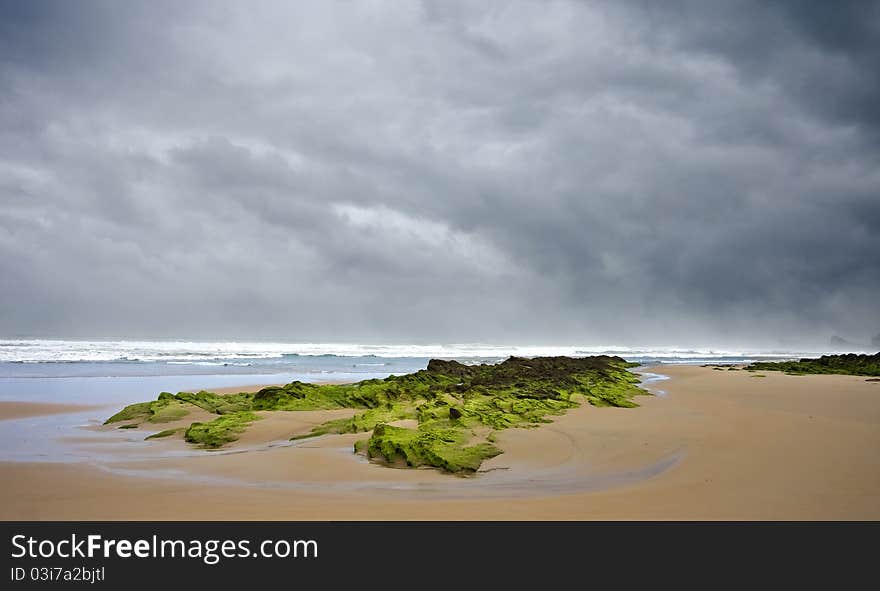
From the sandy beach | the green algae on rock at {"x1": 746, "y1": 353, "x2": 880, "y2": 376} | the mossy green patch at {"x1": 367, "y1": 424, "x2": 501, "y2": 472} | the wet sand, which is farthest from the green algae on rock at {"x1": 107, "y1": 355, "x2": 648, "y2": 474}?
the green algae on rock at {"x1": 746, "y1": 353, "x2": 880, "y2": 376}

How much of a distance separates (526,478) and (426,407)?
4294 mm

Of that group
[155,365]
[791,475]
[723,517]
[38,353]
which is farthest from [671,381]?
[38,353]

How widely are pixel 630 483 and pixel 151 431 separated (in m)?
8.63

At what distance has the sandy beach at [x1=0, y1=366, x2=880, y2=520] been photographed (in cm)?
433

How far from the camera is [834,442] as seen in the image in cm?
696

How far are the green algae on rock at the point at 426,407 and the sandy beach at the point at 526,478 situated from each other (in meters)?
0.34

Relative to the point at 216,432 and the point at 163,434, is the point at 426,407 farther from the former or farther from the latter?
the point at 163,434

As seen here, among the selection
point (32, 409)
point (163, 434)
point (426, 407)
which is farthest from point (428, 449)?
point (32, 409)

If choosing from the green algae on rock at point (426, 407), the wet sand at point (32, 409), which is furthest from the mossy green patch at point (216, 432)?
the wet sand at point (32, 409)

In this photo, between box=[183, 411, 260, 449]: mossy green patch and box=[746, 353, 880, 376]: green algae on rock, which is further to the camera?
box=[746, 353, 880, 376]: green algae on rock

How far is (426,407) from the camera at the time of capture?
32.2 ft

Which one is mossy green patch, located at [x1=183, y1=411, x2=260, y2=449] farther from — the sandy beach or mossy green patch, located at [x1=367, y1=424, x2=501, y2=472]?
mossy green patch, located at [x1=367, y1=424, x2=501, y2=472]

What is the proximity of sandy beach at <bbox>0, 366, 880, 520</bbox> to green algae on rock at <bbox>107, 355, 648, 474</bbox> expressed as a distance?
1.11ft
